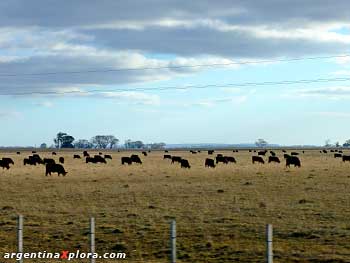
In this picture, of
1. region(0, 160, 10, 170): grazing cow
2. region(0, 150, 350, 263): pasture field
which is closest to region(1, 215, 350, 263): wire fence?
region(0, 150, 350, 263): pasture field

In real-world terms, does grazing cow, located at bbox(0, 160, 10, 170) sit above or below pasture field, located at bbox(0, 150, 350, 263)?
above

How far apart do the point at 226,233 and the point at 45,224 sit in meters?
6.24

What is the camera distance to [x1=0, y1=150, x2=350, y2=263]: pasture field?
54.5ft

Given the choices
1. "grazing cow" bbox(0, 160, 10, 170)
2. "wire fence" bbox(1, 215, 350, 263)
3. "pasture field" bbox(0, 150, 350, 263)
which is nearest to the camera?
"wire fence" bbox(1, 215, 350, 263)

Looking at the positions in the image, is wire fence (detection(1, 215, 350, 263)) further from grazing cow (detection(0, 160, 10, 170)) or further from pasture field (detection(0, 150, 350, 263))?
grazing cow (detection(0, 160, 10, 170))

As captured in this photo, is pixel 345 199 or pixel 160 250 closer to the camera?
pixel 160 250

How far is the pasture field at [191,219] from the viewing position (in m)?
16.6

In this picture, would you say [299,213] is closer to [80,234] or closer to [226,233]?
[226,233]

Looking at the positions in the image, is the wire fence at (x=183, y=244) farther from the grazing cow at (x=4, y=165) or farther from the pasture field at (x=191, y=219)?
the grazing cow at (x=4, y=165)

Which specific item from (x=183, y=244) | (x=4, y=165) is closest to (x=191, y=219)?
(x=183, y=244)

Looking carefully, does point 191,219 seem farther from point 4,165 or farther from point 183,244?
point 4,165

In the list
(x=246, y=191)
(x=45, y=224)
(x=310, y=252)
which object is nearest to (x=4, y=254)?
(x=45, y=224)

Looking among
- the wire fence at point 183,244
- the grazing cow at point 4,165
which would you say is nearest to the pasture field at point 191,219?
the wire fence at point 183,244

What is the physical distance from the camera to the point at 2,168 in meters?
57.6
